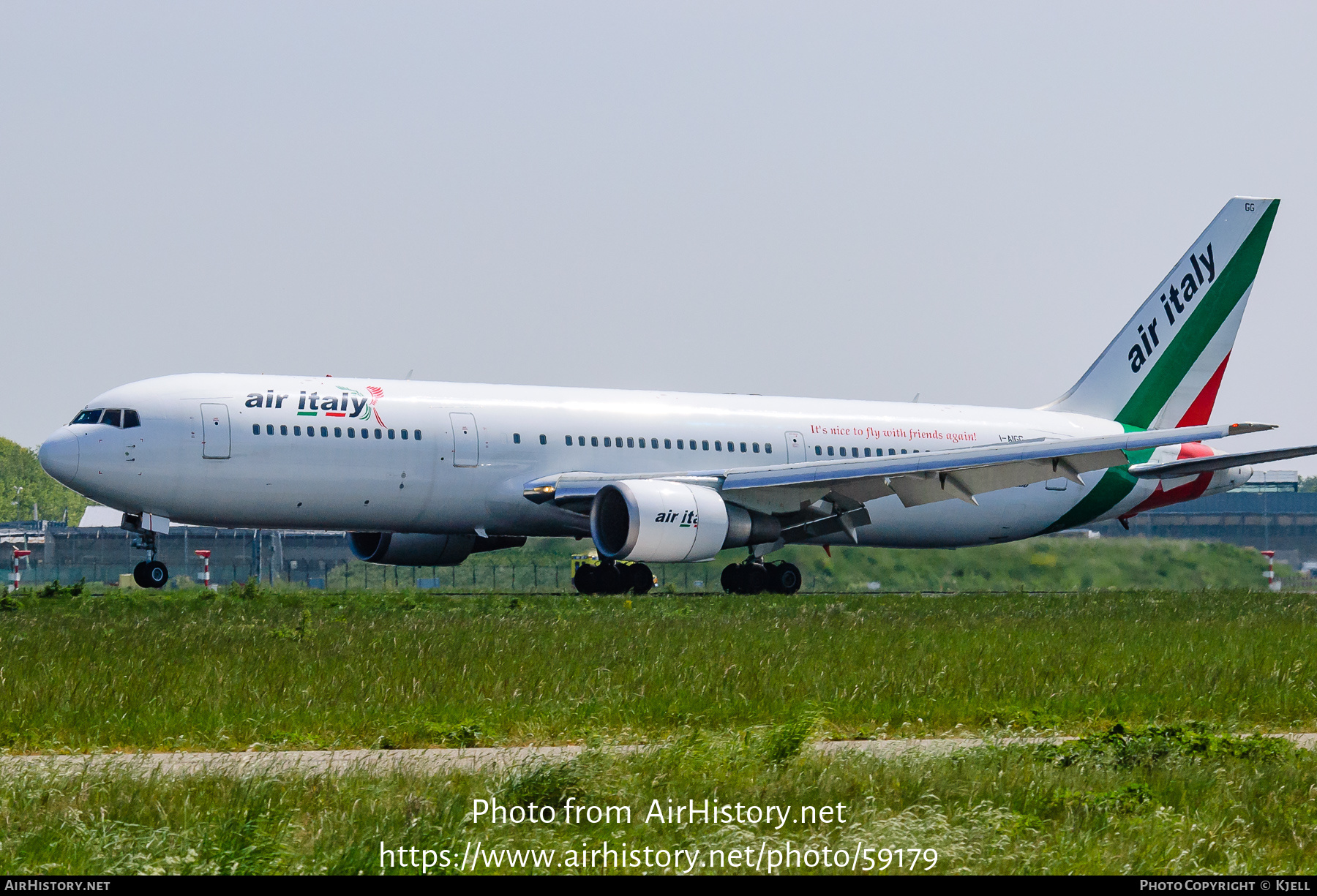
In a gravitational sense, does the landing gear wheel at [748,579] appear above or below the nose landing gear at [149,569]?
below

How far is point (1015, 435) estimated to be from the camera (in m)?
35.3

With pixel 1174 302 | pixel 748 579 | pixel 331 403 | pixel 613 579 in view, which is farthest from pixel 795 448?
pixel 1174 302

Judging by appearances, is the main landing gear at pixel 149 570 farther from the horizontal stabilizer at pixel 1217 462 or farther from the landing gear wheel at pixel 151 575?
the horizontal stabilizer at pixel 1217 462

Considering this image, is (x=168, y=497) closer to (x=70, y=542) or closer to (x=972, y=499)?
(x=972, y=499)

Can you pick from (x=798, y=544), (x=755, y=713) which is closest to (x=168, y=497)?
(x=798, y=544)

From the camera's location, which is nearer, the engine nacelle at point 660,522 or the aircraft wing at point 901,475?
the engine nacelle at point 660,522

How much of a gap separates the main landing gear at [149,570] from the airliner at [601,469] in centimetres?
8

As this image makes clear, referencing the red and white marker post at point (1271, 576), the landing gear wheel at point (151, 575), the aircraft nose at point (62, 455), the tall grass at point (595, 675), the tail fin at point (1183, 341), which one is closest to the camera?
the tall grass at point (595, 675)

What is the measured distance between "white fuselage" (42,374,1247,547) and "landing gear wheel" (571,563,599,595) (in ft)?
2.33

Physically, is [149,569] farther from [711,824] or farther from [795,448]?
[711,824]

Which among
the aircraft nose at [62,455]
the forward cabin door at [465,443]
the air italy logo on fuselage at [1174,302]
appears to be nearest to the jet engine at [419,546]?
the forward cabin door at [465,443]

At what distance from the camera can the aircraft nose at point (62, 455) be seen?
26.2 metres

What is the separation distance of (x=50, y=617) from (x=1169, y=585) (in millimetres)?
25773

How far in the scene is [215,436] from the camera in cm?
2644
